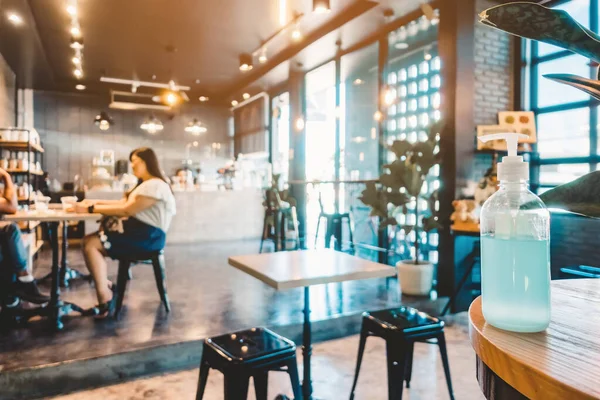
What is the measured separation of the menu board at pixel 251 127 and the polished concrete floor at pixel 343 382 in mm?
7304

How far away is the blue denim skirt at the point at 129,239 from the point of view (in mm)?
3520

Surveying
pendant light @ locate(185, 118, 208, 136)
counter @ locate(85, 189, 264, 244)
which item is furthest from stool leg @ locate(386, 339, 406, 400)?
pendant light @ locate(185, 118, 208, 136)

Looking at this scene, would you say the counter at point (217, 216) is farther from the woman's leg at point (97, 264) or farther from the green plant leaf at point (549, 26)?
the green plant leaf at point (549, 26)

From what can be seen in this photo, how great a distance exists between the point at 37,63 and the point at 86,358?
6751 mm

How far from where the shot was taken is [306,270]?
2.06 m

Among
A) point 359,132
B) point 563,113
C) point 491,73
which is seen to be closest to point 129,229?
point 491,73

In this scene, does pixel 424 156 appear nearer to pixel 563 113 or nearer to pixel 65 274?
pixel 563 113

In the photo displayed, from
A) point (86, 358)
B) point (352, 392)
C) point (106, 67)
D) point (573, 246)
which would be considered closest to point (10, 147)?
point (106, 67)

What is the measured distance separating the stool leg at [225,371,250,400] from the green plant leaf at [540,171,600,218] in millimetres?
1349

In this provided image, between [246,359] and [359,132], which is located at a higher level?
[359,132]

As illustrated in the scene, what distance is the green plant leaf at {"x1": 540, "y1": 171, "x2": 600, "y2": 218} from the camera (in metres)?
0.60

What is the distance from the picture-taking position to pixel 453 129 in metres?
4.37

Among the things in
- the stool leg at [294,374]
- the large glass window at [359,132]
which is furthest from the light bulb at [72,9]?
the stool leg at [294,374]

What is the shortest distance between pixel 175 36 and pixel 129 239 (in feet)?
13.6
